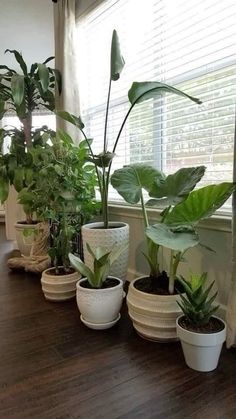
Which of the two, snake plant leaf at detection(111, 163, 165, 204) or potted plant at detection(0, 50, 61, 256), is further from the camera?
potted plant at detection(0, 50, 61, 256)

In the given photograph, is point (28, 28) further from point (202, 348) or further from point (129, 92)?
point (202, 348)

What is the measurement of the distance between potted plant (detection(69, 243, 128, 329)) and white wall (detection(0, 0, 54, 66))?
2794 millimetres

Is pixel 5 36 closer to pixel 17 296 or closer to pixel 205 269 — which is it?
pixel 17 296

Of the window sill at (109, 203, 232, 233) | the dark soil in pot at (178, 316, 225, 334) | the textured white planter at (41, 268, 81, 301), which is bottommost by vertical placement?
the textured white planter at (41, 268, 81, 301)

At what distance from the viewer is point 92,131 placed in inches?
114

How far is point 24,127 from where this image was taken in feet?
10.1

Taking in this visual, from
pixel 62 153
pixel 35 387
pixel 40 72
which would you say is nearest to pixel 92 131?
pixel 40 72

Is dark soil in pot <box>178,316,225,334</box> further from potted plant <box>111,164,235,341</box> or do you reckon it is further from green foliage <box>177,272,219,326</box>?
potted plant <box>111,164,235,341</box>

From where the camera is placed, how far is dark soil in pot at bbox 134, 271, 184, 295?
4.89 feet

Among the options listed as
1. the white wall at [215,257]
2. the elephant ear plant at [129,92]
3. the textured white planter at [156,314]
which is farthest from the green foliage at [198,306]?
the elephant ear plant at [129,92]

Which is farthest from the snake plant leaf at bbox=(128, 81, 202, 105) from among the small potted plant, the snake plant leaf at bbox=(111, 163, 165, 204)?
the small potted plant

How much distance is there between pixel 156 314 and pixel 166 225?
0.45m

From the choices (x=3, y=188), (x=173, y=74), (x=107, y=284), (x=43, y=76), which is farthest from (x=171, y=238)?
(x=43, y=76)

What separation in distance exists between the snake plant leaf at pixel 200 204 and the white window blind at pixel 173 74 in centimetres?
40
